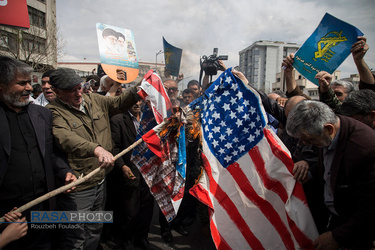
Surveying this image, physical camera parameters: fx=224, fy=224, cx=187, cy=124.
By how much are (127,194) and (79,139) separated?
54.7 inches

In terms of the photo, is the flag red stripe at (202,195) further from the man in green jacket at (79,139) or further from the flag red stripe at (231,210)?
the man in green jacket at (79,139)

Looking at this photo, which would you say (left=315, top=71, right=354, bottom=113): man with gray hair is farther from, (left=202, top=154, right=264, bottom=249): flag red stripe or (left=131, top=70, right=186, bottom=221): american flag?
(left=131, top=70, right=186, bottom=221): american flag

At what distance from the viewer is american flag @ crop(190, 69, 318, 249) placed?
91.4 inches

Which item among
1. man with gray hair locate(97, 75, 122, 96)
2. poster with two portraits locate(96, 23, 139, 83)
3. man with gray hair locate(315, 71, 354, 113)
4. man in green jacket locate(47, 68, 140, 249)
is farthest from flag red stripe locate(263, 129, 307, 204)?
man with gray hair locate(97, 75, 122, 96)

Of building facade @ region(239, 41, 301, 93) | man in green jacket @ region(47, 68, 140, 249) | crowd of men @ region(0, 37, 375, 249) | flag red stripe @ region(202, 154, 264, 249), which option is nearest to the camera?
crowd of men @ region(0, 37, 375, 249)

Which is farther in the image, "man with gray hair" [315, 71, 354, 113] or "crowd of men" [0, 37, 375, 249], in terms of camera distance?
"man with gray hair" [315, 71, 354, 113]

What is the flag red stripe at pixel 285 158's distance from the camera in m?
2.25

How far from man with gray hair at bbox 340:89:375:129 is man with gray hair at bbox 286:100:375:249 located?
519 mm

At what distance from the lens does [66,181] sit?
2289mm

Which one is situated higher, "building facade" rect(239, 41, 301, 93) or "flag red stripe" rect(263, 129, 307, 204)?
"building facade" rect(239, 41, 301, 93)

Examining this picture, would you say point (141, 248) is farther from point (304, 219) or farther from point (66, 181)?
point (304, 219)

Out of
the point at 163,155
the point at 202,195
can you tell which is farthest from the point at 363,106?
the point at 163,155

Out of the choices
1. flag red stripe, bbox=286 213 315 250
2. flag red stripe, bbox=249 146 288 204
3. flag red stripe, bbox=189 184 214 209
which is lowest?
flag red stripe, bbox=286 213 315 250

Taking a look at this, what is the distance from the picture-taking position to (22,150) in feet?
6.80
